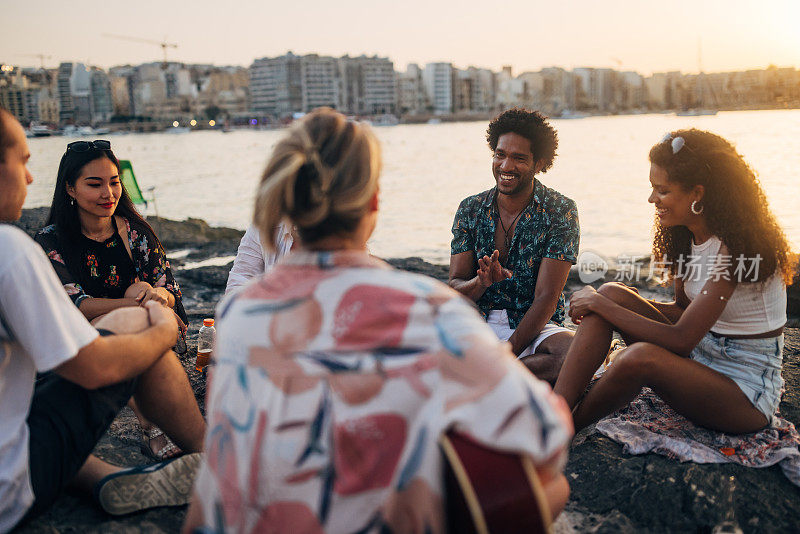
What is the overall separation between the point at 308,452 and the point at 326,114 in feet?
2.59

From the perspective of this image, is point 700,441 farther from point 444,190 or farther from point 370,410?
point 444,190

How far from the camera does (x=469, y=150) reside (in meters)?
46.5

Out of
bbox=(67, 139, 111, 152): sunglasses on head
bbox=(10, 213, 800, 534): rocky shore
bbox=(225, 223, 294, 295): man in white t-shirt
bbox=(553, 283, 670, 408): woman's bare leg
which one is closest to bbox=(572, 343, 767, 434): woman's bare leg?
bbox=(553, 283, 670, 408): woman's bare leg

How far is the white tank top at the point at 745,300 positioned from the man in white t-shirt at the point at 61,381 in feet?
7.68

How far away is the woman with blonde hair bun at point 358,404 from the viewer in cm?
135

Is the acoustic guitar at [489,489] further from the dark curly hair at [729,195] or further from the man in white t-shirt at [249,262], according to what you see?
the man in white t-shirt at [249,262]

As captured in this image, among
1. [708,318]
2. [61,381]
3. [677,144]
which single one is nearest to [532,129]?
[677,144]

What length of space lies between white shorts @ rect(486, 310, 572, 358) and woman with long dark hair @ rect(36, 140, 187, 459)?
6.33 ft

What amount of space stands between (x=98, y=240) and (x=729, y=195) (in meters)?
3.35

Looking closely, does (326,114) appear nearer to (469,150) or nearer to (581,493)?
(581,493)

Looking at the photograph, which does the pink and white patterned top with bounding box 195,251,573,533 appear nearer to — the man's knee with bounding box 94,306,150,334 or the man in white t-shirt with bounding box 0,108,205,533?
the man in white t-shirt with bounding box 0,108,205,533

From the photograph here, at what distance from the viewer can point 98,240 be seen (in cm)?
376

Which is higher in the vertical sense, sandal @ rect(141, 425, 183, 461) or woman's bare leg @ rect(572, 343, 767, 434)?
woman's bare leg @ rect(572, 343, 767, 434)

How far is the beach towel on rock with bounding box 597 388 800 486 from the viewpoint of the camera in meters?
2.83
